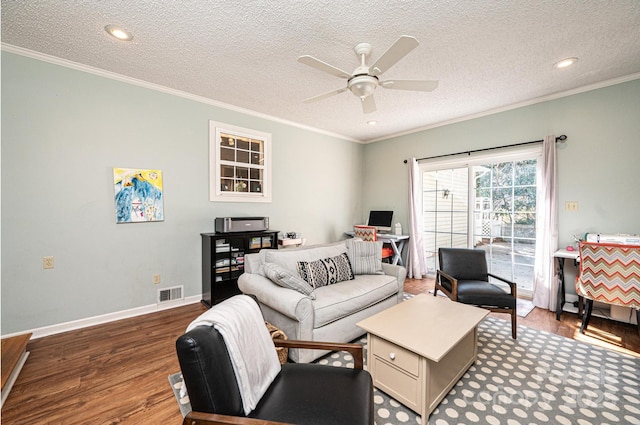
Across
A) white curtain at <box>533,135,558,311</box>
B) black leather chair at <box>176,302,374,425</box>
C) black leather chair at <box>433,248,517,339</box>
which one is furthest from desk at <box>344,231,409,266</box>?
black leather chair at <box>176,302,374,425</box>

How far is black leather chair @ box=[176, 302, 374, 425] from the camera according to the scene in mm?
968

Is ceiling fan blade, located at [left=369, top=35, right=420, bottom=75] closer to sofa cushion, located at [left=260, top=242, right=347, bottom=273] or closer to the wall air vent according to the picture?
sofa cushion, located at [left=260, top=242, right=347, bottom=273]

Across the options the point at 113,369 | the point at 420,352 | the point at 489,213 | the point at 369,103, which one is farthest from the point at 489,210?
the point at 113,369

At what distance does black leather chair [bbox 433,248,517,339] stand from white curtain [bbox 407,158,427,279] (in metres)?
1.48

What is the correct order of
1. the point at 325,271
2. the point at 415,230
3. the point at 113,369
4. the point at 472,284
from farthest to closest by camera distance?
the point at 415,230 < the point at 472,284 < the point at 325,271 < the point at 113,369

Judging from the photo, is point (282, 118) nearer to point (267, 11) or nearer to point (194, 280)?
point (267, 11)

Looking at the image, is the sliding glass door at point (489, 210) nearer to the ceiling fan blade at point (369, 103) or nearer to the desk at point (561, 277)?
the desk at point (561, 277)

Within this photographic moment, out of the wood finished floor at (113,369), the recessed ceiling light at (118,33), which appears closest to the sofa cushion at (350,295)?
the wood finished floor at (113,369)

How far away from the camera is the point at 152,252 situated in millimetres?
3199

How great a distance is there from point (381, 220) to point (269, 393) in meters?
4.41

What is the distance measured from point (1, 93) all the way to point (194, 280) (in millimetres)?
2630

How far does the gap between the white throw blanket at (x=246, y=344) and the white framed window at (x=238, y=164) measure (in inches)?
108

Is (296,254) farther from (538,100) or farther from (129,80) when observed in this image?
(538,100)

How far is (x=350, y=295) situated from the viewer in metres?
2.45
